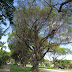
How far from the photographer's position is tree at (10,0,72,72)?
9.41 m

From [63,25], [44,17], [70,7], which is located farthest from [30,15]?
[70,7]

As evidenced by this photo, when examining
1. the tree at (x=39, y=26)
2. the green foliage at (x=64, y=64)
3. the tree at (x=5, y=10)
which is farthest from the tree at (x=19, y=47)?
the green foliage at (x=64, y=64)

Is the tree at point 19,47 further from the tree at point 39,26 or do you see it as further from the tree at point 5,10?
the tree at point 5,10

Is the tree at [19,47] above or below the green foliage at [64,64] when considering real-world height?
above

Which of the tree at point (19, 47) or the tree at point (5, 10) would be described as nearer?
the tree at point (5, 10)

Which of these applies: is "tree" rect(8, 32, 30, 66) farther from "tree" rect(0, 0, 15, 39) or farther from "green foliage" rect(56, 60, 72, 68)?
Result: "green foliage" rect(56, 60, 72, 68)

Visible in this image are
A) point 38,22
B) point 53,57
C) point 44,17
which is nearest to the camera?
point 44,17

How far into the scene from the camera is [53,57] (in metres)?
27.2

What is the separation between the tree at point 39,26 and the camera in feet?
30.9

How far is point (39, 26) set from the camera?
36.2 feet

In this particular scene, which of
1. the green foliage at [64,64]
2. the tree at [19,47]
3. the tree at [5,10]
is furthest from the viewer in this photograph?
the green foliage at [64,64]

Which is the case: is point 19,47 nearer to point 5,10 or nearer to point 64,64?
point 5,10

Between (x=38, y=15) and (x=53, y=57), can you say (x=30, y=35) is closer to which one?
(x=38, y=15)

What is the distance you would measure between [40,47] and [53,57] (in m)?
16.8
